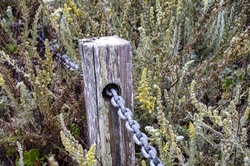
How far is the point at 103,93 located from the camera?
4.74 ft

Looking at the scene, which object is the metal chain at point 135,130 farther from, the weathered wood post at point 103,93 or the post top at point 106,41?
the post top at point 106,41

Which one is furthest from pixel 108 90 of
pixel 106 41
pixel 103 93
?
pixel 106 41

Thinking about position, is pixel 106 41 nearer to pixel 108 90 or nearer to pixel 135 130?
pixel 108 90

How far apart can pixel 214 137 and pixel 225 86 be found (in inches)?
22.0

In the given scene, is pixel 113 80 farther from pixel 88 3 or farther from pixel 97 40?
pixel 88 3

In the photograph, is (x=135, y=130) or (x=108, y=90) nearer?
(x=135, y=130)

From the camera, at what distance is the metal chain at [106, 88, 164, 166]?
3.89ft

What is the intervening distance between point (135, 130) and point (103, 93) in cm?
27

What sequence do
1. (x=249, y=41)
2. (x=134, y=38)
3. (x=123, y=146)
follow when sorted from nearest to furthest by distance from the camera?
(x=123, y=146) < (x=249, y=41) < (x=134, y=38)

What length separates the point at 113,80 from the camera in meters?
1.40

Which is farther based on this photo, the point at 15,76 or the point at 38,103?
the point at 15,76

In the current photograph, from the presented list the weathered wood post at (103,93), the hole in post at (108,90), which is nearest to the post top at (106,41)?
the weathered wood post at (103,93)

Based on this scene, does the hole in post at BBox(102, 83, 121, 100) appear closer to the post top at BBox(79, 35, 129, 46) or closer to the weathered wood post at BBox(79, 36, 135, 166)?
the weathered wood post at BBox(79, 36, 135, 166)

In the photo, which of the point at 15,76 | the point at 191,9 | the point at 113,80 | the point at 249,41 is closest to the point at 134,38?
the point at 191,9
